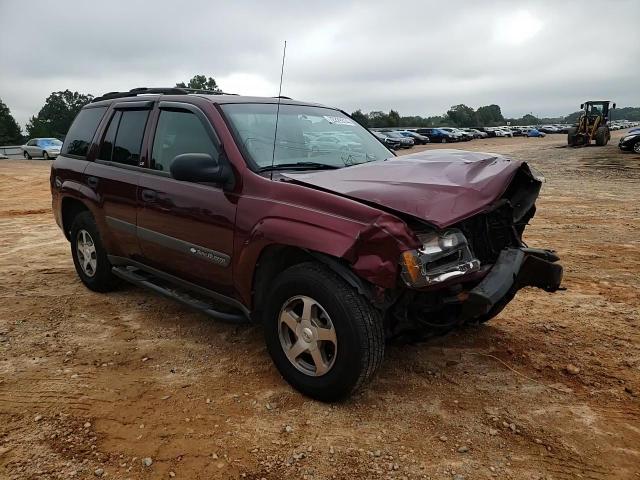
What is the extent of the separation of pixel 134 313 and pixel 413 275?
9.70ft

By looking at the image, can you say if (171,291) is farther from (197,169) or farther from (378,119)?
(378,119)

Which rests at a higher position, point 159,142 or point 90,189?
point 159,142

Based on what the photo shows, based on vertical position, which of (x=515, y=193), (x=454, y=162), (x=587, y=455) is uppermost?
(x=454, y=162)

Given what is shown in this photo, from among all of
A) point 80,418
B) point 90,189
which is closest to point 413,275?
point 80,418

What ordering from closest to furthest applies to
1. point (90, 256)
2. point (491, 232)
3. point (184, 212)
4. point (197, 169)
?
point (197, 169) → point (491, 232) → point (184, 212) → point (90, 256)

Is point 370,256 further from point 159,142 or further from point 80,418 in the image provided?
point 159,142

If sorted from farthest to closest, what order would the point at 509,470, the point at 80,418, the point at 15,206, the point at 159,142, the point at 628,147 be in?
1. the point at 628,147
2. the point at 15,206
3. the point at 159,142
4. the point at 80,418
5. the point at 509,470

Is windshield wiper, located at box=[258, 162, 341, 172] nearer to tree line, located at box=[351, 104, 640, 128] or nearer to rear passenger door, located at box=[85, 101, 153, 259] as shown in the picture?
rear passenger door, located at box=[85, 101, 153, 259]

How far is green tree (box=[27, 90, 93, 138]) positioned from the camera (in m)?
78.5

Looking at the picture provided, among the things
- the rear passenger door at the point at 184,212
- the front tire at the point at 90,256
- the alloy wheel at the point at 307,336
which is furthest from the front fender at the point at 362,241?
the front tire at the point at 90,256

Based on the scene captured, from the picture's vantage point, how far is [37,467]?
2.57 metres

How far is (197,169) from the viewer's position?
10.7 feet

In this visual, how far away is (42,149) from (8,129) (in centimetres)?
5145

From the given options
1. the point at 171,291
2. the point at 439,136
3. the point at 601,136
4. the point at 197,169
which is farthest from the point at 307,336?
the point at 439,136
